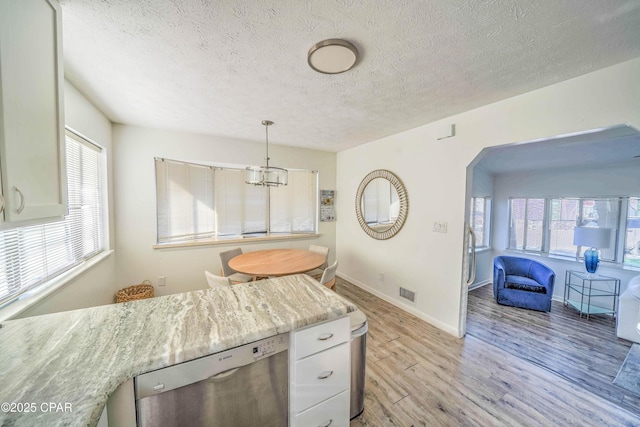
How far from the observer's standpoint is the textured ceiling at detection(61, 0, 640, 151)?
109 cm

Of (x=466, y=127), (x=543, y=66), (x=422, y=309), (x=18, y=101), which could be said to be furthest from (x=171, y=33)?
(x=422, y=309)

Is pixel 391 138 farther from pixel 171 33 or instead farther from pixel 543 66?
pixel 171 33

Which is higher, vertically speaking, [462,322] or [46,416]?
[46,416]

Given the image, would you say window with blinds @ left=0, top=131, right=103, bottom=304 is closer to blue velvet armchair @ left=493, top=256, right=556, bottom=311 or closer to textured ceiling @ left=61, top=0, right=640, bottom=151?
textured ceiling @ left=61, top=0, right=640, bottom=151

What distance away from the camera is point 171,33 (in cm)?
125

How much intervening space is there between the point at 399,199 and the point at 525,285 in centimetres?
237

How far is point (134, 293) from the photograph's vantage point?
2.72 metres

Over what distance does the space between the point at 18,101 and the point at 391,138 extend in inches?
128

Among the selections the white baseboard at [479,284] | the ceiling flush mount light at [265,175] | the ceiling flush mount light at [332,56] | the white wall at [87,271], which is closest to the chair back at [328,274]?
the ceiling flush mount light at [265,175]

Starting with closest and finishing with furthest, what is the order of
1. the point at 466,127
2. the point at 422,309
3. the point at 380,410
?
1. the point at 380,410
2. the point at 466,127
3. the point at 422,309

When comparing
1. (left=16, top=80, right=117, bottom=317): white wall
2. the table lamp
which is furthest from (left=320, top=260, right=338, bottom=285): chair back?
the table lamp

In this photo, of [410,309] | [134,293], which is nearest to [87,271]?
[134,293]

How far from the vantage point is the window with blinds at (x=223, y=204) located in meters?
3.13

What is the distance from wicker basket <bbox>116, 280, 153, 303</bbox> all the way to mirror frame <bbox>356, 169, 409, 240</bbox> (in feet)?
10.3
